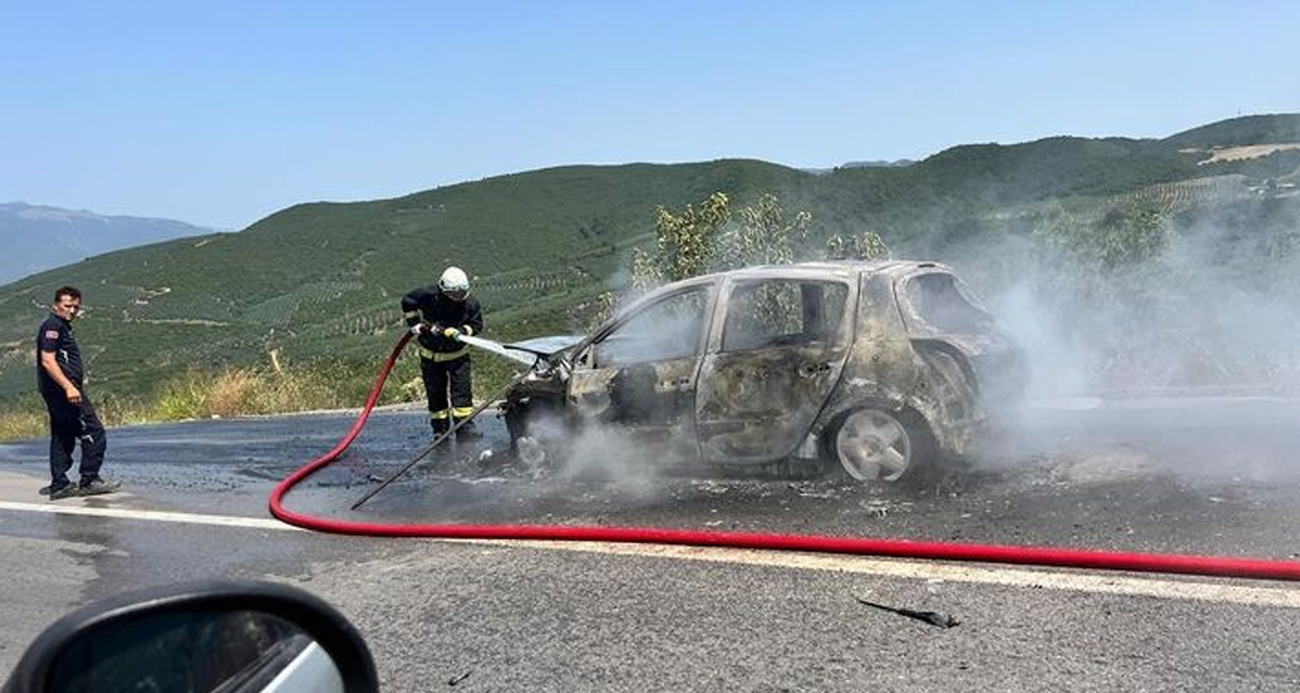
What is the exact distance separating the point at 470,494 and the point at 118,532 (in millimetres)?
2415

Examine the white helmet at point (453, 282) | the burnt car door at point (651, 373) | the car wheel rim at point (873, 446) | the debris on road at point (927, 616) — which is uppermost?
the white helmet at point (453, 282)

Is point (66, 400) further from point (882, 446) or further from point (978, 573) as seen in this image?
point (978, 573)

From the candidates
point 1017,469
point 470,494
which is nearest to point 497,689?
point 470,494

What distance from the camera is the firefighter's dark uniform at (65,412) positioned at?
8406 millimetres

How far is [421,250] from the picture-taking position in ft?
287

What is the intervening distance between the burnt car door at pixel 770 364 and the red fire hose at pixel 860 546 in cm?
118

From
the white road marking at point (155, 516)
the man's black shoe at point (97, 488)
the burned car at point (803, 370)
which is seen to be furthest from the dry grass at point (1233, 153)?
the white road marking at point (155, 516)

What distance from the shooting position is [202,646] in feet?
5.75

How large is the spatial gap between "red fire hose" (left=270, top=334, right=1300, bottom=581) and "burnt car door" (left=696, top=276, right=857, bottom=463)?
1184 millimetres

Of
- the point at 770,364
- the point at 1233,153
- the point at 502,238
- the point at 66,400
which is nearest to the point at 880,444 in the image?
the point at 770,364

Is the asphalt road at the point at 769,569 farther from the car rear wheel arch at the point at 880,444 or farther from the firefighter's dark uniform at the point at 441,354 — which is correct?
the firefighter's dark uniform at the point at 441,354

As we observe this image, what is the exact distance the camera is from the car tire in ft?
21.8

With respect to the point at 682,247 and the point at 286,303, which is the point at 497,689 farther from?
the point at 286,303

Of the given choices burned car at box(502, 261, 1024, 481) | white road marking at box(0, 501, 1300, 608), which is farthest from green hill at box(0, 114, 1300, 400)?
Result: white road marking at box(0, 501, 1300, 608)
